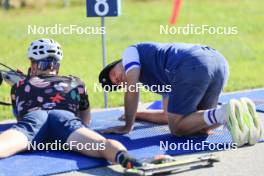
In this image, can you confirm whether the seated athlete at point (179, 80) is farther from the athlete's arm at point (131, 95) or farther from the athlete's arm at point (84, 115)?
the athlete's arm at point (84, 115)

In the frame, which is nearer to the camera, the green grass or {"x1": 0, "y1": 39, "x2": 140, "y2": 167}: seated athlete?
{"x1": 0, "y1": 39, "x2": 140, "y2": 167}: seated athlete

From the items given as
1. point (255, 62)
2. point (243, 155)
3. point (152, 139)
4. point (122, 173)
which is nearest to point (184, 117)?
point (152, 139)

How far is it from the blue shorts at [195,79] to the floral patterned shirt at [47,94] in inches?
36.4

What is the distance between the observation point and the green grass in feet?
39.3

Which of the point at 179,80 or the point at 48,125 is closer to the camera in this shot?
the point at 48,125

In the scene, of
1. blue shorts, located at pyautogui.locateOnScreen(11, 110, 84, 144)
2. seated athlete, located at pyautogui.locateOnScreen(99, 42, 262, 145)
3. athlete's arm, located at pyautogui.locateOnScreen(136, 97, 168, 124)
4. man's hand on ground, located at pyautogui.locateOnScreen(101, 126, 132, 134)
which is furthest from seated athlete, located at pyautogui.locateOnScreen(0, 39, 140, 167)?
athlete's arm, located at pyautogui.locateOnScreen(136, 97, 168, 124)

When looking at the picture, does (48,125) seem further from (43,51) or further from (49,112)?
(43,51)

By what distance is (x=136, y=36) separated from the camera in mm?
17766

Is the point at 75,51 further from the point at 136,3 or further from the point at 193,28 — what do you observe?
the point at 136,3

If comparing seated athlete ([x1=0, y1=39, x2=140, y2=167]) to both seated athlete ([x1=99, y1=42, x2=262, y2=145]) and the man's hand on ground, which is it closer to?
the man's hand on ground

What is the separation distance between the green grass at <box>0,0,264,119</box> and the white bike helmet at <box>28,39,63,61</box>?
219cm

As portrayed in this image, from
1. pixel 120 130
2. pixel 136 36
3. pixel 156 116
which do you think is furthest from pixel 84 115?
pixel 136 36

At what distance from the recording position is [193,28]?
18.9m

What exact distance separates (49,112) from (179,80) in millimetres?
1321
